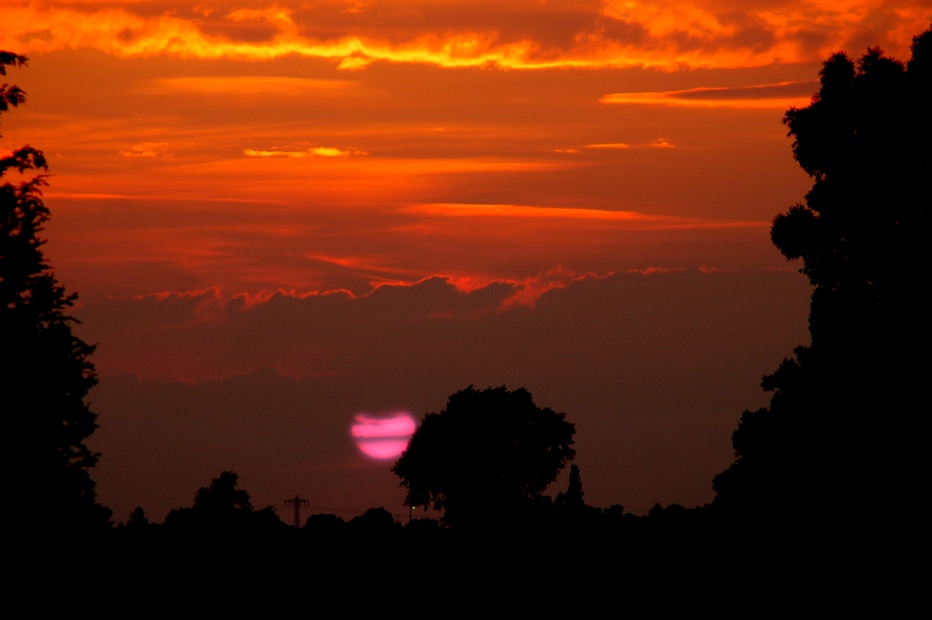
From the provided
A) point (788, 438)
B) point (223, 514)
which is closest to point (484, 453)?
point (223, 514)

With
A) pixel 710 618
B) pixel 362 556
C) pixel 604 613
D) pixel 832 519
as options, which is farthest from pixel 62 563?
pixel 832 519

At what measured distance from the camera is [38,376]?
1251 inches

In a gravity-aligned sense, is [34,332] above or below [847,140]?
below

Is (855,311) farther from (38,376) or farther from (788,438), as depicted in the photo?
(38,376)

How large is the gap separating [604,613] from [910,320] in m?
12.3

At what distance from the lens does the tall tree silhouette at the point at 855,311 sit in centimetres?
3547

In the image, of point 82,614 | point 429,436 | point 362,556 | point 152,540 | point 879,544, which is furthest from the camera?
point 429,436

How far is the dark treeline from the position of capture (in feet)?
106

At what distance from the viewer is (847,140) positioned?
39.6m

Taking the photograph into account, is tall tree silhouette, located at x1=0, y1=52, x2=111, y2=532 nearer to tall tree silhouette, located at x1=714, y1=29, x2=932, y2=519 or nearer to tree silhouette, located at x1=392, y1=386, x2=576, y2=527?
tall tree silhouette, located at x1=714, y1=29, x2=932, y2=519

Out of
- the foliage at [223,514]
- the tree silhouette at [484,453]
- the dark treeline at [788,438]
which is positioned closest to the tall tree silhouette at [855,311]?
the dark treeline at [788,438]

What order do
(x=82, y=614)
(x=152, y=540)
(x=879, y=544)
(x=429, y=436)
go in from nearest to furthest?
(x=82, y=614) → (x=879, y=544) → (x=152, y=540) → (x=429, y=436)

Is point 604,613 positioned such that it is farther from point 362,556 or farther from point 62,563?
point 62,563

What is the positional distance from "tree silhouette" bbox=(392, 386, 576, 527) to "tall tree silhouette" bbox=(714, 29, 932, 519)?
241 feet
